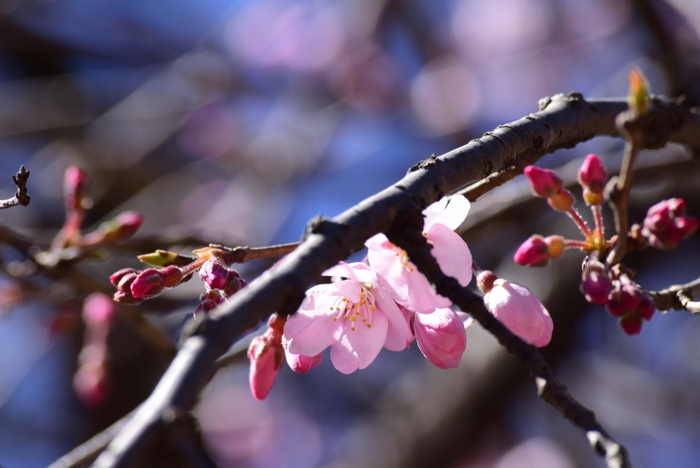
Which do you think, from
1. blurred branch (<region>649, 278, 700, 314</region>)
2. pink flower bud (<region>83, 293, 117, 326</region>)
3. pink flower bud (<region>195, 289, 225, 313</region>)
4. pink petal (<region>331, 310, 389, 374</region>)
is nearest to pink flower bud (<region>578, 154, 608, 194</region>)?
blurred branch (<region>649, 278, 700, 314</region>)

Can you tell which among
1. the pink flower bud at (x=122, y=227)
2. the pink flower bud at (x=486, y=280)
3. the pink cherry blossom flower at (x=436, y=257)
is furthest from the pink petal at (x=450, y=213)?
the pink flower bud at (x=122, y=227)

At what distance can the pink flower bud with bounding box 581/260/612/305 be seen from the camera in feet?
3.36

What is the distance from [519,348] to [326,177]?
3866mm

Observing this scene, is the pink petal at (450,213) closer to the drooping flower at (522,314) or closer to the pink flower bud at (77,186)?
the drooping flower at (522,314)

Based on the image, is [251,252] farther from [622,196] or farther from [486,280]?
[622,196]

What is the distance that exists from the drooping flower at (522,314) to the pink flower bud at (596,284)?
0.25 feet

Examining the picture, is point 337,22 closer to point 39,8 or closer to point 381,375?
point 39,8

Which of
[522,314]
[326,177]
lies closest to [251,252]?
[522,314]

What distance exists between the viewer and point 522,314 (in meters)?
1.07

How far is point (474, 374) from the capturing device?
9.71 ft

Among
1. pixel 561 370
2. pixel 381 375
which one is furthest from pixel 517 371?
pixel 381 375

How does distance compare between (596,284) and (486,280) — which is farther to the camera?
(486,280)

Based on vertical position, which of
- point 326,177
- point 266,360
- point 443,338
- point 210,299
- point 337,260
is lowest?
point 326,177

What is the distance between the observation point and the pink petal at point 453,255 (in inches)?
42.8
